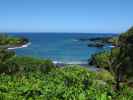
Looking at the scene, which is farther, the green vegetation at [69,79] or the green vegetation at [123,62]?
the green vegetation at [123,62]

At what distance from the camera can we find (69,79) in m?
44.1

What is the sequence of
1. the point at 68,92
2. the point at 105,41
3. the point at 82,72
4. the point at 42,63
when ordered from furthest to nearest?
the point at 105,41 < the point at 42,63 < the point at 82,72 < the point at 68,92

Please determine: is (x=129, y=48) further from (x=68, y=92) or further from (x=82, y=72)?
(x=68, y=92)

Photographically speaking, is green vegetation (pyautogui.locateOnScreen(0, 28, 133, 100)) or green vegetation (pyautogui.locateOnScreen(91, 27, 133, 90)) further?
green vegetation (pyautogui.locateOnScreen(91, 27, 133, 90))

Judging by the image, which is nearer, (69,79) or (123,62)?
(69,79)

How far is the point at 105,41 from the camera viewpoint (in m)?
184

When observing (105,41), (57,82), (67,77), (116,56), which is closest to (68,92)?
(57,82)

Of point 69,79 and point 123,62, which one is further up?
point 123,62

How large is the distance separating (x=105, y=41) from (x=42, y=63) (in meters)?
117

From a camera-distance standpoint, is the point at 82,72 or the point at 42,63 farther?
the point at 42,63

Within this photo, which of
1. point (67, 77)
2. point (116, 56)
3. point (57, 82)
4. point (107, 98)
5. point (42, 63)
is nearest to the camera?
point (107, 98)

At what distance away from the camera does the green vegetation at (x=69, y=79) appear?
3061cm

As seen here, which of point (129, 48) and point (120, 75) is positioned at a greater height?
point (129, 48)

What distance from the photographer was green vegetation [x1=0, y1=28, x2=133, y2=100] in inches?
1205
